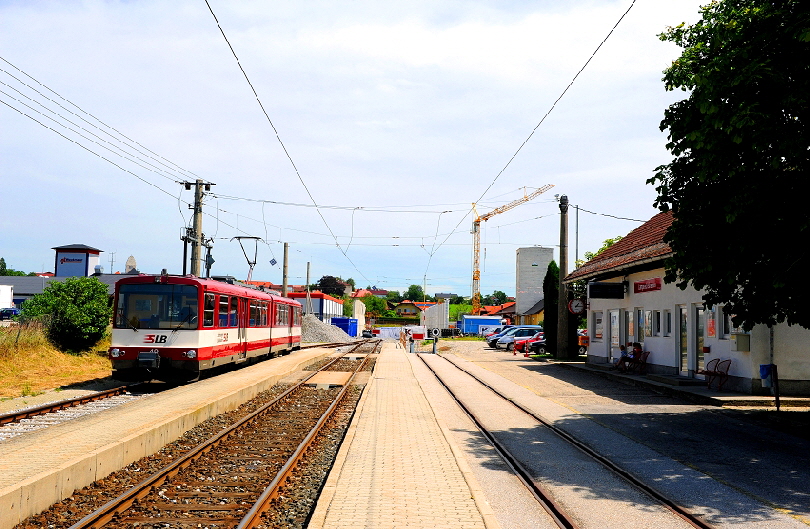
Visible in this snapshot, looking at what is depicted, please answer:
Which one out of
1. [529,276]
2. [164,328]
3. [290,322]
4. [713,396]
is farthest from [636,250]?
[529,276]

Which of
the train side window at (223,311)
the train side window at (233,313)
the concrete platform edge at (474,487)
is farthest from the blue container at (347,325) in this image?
the concrete platform edge at (474,487)

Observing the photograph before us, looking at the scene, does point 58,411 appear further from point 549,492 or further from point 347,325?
Answer: point 347,325

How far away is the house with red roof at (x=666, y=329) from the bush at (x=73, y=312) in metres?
17.3

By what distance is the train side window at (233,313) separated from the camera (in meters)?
20.7

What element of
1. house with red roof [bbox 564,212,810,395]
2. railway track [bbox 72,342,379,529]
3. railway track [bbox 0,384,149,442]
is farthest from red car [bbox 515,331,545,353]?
railway track [bbox 72,342,379,529]

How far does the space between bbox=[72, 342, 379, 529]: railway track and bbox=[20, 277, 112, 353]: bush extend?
13006 millimetres

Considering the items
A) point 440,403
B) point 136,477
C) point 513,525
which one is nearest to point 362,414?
point 440,403

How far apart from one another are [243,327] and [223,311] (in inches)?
114

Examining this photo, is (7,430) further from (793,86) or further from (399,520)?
(793,86)

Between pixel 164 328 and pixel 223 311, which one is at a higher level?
pixel 223 311

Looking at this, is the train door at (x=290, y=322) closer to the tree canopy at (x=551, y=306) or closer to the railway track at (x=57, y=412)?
the tree canopy at (x=551, y=306)

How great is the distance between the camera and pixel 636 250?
23.5 metres

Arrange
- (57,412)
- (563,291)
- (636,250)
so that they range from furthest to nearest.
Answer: (563,291)
(636,250)
(57,412)

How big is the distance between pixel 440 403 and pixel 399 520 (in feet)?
34.0
